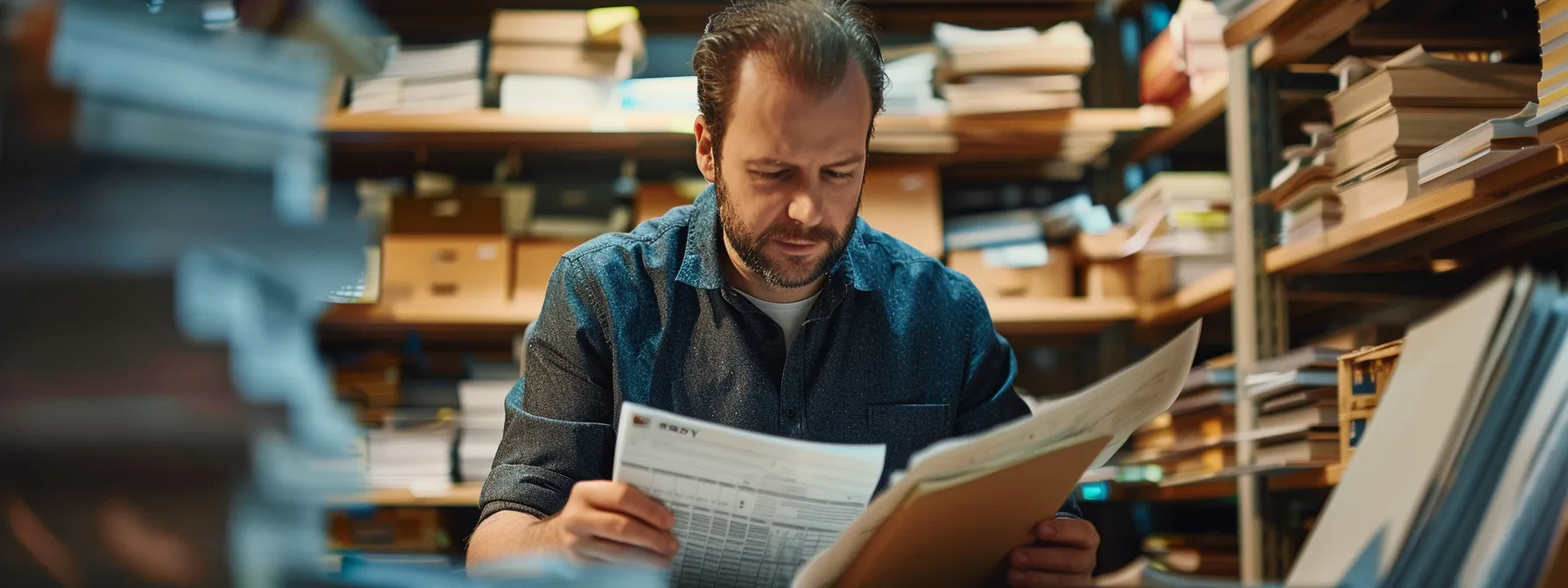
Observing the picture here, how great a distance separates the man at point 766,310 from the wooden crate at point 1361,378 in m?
0.51

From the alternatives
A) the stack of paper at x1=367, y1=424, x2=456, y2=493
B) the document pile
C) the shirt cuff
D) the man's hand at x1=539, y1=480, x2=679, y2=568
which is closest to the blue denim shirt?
the shirt cuff

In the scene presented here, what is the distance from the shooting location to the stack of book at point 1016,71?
260 cm

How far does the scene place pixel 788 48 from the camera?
4.12ft

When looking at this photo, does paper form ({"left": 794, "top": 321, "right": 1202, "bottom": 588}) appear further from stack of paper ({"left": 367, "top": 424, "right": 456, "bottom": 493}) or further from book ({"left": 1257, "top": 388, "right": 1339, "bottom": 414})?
stack of paper ({"left": 367, "top": 424, "right": 456, "bottom": 493})

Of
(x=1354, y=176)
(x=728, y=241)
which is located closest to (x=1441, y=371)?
(x=728, y=241)

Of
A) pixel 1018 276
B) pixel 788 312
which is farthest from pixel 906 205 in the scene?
pixel 788 312

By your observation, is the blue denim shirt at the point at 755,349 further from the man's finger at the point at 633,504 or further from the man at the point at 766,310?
the man's finger at the point at 633,504

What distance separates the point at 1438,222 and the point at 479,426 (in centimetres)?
191

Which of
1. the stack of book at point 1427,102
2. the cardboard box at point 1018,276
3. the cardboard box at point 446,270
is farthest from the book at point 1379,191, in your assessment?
the cardboard box at point 446,270

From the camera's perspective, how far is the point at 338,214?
292 millimetres

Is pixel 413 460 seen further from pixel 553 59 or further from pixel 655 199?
pixel 553 59

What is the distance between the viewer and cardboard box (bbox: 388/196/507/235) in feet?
8.89

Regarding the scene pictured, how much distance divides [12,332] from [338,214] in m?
0.08

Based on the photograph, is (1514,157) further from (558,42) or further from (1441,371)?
(558,42)
